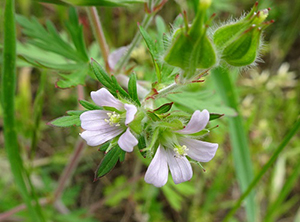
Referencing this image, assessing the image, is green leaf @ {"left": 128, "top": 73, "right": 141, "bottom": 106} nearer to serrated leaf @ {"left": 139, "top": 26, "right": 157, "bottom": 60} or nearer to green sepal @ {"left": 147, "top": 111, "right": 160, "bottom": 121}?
green sepal @ {"left": 147, "top": 111, "right": 160, "bottom": 121}

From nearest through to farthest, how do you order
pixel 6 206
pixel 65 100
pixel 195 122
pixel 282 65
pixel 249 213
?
pixel 195 122 < pixel 249 213 < pixel 6 206 < pixel 65 100 < pixel 282 65

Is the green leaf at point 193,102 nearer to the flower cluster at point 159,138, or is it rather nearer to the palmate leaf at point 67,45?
the flower cluster at point 159,138

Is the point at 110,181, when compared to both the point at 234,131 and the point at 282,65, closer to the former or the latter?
the point at 234,131

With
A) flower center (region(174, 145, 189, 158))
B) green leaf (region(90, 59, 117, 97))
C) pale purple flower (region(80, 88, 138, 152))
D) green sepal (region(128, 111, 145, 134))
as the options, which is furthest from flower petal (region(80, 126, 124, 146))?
flower center (region(174, 145, 189, 158))

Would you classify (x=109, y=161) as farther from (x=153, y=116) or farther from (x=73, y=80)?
(x=73, y=80)

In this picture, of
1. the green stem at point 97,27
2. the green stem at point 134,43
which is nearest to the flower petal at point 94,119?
the green stem at point 134,43

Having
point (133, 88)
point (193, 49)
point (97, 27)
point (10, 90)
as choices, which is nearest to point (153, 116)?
point (133, 88)

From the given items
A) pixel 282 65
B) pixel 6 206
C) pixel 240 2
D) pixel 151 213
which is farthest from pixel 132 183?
pixel 240 2

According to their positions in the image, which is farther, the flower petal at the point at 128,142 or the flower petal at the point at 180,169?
the flower petal at the point at 180,169
